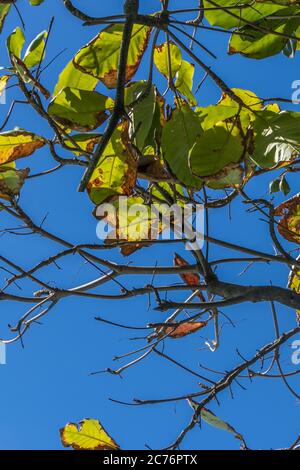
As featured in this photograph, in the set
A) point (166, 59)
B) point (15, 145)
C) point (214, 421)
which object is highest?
point (166, 59)

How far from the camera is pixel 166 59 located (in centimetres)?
114

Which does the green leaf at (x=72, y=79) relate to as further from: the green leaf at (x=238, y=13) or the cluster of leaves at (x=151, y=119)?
the green leaf at (x=238, y=13)

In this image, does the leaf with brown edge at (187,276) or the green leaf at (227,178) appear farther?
the leaf with brown edge at (187,276)

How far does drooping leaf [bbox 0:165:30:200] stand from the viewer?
969mm

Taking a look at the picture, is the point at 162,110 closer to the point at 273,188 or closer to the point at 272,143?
the point at 272,143

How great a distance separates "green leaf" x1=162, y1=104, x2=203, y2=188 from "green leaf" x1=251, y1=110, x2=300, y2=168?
0.33 feet

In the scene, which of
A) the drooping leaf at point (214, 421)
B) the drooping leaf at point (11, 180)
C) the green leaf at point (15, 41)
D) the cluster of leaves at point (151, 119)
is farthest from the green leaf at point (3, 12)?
→ the drooping leaf at point (214, 421)

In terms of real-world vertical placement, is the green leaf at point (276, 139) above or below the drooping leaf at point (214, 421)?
above

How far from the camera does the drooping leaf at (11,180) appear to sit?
3.18 feet

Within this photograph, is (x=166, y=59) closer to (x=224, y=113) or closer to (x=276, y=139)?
(x=224, y=113)

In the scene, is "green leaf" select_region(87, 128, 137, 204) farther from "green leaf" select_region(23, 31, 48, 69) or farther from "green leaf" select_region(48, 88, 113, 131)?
"green leaf" select_region(23, 31, 48, 69)

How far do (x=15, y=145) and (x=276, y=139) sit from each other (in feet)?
1.38

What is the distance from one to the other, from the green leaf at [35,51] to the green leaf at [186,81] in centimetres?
27

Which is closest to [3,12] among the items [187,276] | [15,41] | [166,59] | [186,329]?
[15,41]
